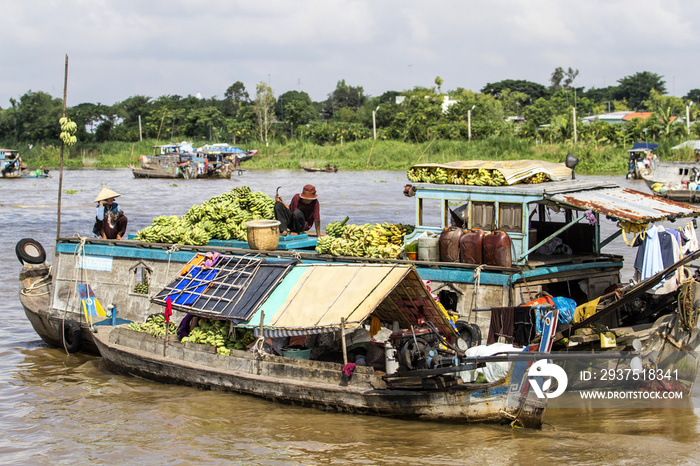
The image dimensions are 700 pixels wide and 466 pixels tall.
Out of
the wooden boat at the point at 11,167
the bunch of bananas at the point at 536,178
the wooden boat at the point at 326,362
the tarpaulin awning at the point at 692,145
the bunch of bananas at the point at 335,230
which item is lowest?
the wooden boat at the point at 326,362

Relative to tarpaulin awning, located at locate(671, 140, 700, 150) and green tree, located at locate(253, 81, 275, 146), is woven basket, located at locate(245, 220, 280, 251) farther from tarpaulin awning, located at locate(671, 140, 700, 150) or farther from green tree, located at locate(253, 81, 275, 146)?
green tree, located at locate(253, 81, 275, 146)

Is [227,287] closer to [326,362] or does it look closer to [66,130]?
[326,362]

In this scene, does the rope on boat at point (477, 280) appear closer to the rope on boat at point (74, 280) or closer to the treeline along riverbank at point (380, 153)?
the rope on boat at point (74, 280)

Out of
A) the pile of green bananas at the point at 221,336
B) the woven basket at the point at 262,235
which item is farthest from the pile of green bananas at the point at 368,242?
the pile of green bananas at the point at 221,336

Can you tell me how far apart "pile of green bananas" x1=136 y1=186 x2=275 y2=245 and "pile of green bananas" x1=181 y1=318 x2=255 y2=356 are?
2485mm

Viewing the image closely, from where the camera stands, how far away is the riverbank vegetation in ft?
153

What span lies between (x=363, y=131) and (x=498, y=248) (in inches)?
1993

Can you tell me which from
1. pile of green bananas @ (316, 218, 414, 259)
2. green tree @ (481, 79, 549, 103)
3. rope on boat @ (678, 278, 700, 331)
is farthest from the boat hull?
green tree @ (481, 79, 549, 103)

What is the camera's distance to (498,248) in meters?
9.27

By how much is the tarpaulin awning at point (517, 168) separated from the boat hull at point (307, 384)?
10.7 ft

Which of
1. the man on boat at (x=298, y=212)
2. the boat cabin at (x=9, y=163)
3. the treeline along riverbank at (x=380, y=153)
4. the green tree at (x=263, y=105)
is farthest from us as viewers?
the green tree at (x=263, y=105)

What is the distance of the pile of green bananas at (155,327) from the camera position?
1020cm

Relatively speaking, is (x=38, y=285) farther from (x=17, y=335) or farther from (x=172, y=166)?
(x=172, y=166)

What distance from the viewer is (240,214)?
1242 cm
